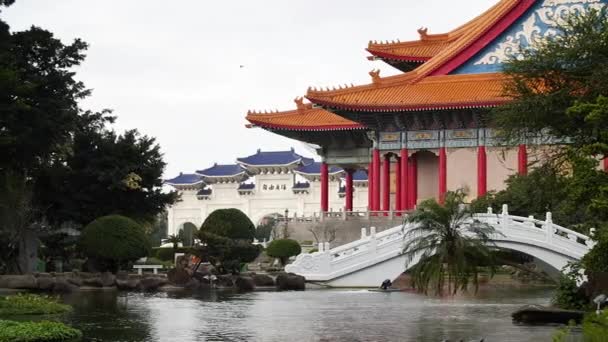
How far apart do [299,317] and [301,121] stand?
26499mm

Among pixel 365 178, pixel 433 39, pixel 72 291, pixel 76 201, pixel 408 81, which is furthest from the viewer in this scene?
pixel 365 178

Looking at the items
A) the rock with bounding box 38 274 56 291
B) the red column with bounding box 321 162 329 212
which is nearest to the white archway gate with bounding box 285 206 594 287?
the rock with bounding box 38 274 56 291

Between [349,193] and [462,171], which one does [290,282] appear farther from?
[349,193]

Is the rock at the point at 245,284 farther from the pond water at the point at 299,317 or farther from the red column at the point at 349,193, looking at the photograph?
the red column at the point at 349,193

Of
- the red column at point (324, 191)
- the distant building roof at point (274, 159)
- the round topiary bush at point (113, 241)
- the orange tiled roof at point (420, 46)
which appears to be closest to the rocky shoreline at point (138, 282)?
the round topiary bush at point (113, 241)

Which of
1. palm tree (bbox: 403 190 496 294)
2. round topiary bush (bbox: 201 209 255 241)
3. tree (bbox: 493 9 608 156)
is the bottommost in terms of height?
palm tree (bbox: 403 190 496 294)

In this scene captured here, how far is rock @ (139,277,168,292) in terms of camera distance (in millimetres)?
33000

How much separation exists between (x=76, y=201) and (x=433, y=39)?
62.7ft

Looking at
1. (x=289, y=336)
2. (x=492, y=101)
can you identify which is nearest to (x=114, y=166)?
(x=492, y=101)

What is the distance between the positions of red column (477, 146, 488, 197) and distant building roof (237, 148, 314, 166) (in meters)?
39.8

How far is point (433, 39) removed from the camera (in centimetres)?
5200

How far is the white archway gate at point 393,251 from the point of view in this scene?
104 ft

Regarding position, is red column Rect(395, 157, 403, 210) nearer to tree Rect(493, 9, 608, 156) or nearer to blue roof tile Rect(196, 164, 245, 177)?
tree Rect(493, 9, 608, 156)

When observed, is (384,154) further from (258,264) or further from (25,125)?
(25,125)
